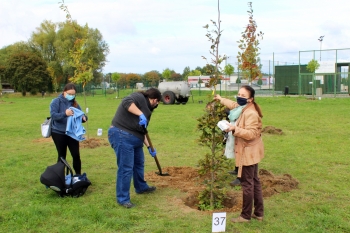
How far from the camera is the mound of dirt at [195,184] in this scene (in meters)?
5.55

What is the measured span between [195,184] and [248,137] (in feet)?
7.08

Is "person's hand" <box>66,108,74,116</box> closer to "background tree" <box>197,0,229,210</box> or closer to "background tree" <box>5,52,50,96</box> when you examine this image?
"background tree" <box>197,0,229,210</box>

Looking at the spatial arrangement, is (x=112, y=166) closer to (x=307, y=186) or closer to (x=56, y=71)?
(x=307, y=186)

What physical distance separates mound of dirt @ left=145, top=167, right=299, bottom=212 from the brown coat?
3.24 ft

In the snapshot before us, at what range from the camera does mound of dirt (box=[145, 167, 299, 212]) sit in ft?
18.2

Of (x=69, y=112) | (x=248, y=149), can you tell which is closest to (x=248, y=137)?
(x=248, y=149)

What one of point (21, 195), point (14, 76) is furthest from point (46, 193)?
point (14, 76)

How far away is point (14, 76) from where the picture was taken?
156 feet

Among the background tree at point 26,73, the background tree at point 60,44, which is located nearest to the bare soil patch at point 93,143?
the background tree at point 26,73

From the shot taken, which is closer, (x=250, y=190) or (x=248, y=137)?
(x=248, y=137)

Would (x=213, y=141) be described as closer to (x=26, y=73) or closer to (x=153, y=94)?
(x=153, y=94)

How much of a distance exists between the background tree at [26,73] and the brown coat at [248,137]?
152 ft

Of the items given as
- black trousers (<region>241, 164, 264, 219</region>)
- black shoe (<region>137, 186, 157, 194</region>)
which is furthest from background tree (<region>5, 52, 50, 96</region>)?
black trousers (<region>241, 164, 264, 219</region>)

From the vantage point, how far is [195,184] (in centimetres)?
633
